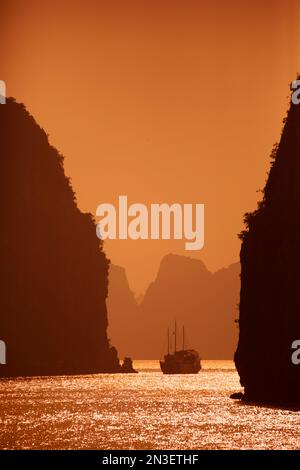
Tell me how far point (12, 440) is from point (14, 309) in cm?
11640

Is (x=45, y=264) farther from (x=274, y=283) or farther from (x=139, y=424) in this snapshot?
(x=139, y=424)

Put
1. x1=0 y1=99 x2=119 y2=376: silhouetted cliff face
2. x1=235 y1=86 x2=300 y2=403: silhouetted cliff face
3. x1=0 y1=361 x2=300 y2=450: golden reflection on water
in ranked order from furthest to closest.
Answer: x1=0 y1=99 x2=119 y2=376: silhouetted cliff face < x1=235 y1=86 x2=300 y2=403: silhouetted cliff face < x1=0 y1=361 x2=300 y2=450: golden reflection on water

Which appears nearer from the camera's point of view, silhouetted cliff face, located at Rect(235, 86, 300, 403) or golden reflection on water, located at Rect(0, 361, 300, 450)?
golden reflection on water, located at Rect(0, 361, 300, 450)

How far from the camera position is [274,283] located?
77.1m

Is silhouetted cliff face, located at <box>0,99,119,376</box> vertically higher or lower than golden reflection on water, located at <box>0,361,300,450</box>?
higher

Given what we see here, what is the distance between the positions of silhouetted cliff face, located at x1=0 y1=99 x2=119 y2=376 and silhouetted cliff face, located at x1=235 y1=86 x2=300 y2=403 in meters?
91.2

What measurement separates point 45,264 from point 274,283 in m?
113

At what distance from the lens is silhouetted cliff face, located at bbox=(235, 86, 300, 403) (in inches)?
2908

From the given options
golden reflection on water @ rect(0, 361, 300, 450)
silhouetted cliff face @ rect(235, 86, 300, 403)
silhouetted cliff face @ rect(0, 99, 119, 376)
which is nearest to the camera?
golden reflection on water @ rect(0, 361, 300, 450)

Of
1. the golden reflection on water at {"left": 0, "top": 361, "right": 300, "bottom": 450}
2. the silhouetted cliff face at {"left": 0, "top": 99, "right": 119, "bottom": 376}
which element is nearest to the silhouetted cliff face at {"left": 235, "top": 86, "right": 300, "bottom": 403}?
the golden reflection on water at {"left": 0, "top": 361, "right": 300, "bottom": 450}

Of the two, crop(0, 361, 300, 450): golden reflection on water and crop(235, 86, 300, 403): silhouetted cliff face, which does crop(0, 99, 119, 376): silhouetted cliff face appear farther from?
crop(235, 86, 300, 403): silhouetted cliff face

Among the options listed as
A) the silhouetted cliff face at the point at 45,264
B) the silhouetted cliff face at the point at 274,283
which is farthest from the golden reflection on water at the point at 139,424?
the silhouetted cliff face at the point at 45,264

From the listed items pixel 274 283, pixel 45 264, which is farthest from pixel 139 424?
pixel 45 264

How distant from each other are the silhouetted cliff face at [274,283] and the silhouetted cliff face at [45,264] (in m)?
91.2
